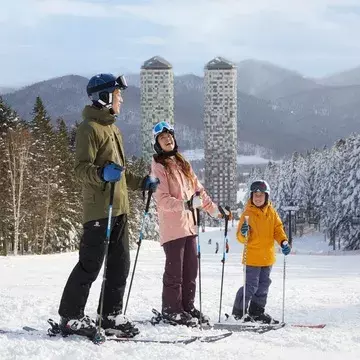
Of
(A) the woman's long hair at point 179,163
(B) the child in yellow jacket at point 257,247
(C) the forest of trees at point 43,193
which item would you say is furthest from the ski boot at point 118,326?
(C) the forest of trees at point 43,193

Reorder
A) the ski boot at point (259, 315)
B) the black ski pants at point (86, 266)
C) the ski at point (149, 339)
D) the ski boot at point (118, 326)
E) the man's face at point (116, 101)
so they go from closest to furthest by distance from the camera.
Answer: the ski at point (149, 339) → the black ski pants at point (86, 266) → the ski boot at point (118, 326) → the man's face at point (116, 101) → the ski boot at point (259, 315)

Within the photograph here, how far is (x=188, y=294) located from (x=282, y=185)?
7451cm

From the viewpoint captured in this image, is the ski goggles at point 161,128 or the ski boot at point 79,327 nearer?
the ski boot at point 79,327

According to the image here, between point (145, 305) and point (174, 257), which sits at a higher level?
point (174, 257)

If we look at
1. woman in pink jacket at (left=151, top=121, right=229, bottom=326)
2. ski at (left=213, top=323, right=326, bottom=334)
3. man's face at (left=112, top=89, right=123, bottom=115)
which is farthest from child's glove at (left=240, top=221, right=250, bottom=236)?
man's face at (left=112, top=89, right=123, bottom=115)

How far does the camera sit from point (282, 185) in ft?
262

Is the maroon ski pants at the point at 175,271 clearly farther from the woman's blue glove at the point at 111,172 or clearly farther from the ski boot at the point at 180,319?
the woman's blue glove at the point at 111,172

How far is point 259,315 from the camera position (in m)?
7.16

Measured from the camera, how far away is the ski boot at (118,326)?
556cm

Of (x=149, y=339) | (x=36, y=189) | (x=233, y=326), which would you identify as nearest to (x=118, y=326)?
(x=149, y=339)

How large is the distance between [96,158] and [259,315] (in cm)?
299

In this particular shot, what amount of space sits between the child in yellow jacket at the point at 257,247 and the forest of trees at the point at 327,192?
4115cm

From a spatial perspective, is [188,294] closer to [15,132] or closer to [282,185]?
[15,132]

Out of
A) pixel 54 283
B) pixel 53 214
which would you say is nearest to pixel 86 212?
pixel 54 283
